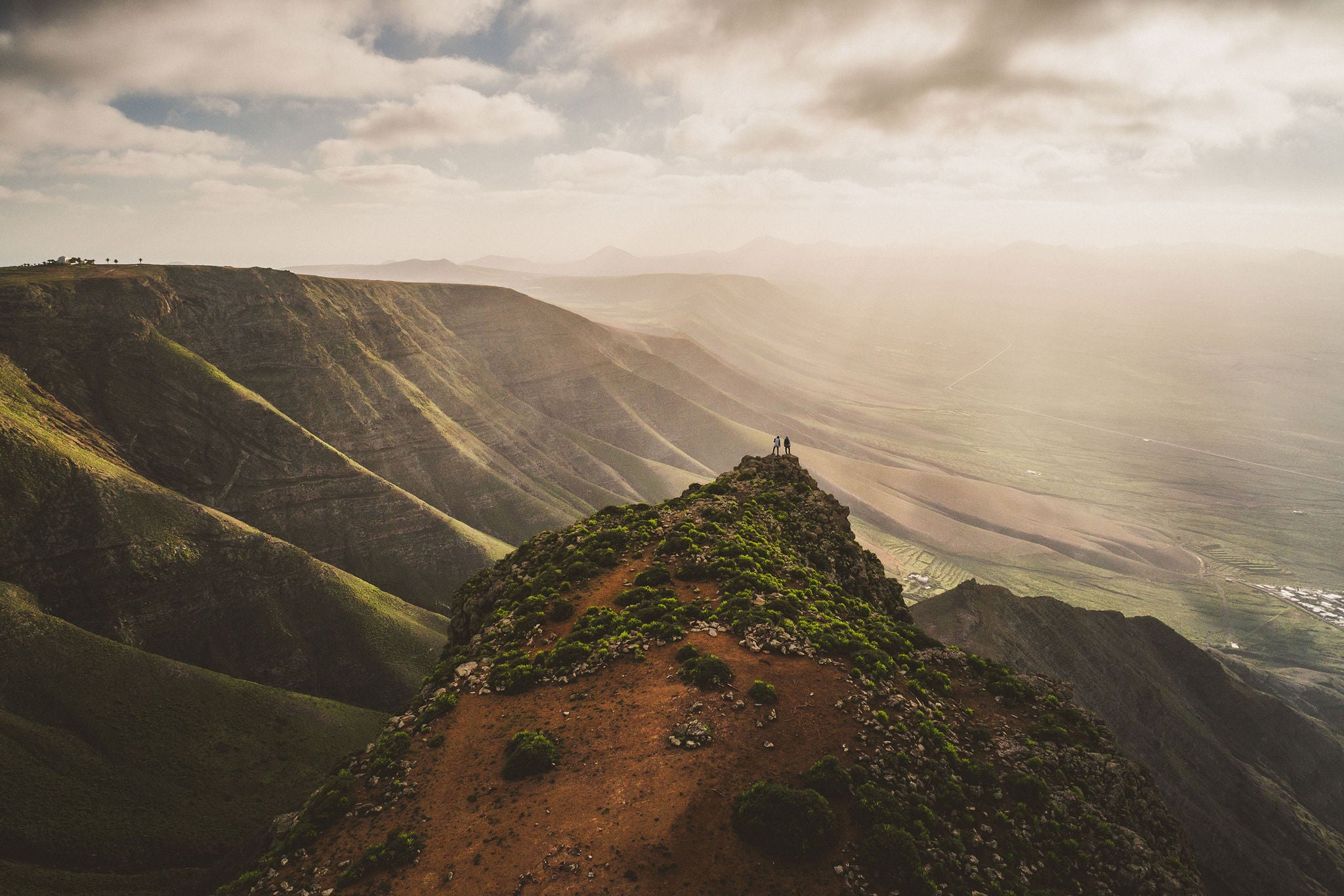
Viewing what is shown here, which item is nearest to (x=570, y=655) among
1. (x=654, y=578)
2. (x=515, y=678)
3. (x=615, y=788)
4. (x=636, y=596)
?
(x=515, y=678)

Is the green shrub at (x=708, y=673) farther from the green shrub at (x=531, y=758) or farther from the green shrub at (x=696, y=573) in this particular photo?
the green shrub at (x=696, y=573)

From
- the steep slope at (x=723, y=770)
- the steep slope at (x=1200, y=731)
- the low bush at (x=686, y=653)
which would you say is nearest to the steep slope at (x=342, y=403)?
the steep slope at (x=723, y=770)

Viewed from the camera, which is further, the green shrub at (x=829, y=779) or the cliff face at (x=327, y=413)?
the cliff face at (x=327, y=413)

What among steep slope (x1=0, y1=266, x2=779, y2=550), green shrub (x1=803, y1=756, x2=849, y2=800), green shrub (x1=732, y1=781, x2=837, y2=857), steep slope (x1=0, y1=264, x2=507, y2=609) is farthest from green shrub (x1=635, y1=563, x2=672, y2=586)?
steep slope (x1=0, y1=266, x2=779, y2=550)

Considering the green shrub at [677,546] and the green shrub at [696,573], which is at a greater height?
the green shrub at [677,546]

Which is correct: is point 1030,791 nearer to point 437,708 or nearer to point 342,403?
point 437,708

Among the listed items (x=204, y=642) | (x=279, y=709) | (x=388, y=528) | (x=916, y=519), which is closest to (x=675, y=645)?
(x=279, y=709)

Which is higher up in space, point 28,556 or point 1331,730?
point 28,556

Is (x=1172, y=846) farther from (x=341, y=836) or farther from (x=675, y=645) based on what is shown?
(x=341, y=836)
